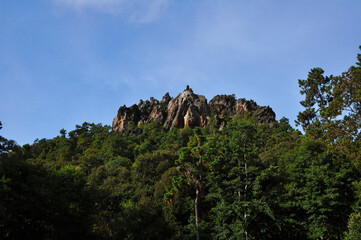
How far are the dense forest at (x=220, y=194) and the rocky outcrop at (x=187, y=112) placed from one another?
4770cm

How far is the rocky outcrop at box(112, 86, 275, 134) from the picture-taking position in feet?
269

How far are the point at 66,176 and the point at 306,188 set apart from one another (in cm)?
2241

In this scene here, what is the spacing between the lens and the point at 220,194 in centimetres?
2522

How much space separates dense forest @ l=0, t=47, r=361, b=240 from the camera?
18250 millimetres

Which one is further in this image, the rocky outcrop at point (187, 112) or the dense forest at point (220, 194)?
the rocky outcrop at point (187, 112)

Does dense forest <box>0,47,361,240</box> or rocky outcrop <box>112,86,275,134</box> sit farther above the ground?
rocky outcrop <box>112,86,275,134</box>

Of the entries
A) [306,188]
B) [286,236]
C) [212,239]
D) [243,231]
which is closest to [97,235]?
[212,239]

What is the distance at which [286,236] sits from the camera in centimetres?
2481

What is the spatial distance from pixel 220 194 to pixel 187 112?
5793 centimetres

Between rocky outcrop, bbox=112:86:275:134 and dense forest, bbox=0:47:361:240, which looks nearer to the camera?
dense forest, bbox=0:47:361:240

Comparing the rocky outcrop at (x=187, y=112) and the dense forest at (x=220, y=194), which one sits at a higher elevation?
the rocky outcrop at (x=187, y=112)

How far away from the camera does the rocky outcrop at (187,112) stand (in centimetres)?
8194

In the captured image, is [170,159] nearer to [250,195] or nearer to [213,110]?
[250,195]

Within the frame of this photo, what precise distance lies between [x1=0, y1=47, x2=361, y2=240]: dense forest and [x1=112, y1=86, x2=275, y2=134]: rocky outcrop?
1878 inches
